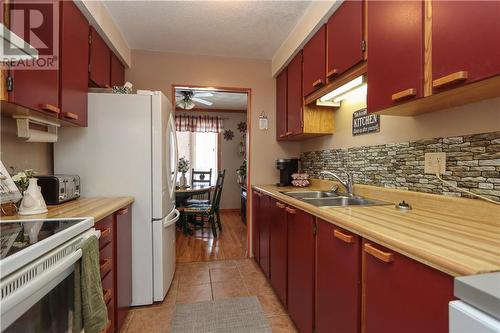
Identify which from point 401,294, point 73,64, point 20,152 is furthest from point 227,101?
point 401,294

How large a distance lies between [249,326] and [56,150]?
6.10 ft

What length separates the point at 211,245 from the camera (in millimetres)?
3605

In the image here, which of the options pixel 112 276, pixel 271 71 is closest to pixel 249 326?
pixel 112 276

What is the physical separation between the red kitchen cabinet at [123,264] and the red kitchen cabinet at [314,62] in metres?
1.73

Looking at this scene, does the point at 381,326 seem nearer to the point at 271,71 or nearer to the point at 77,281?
the point at 77,281

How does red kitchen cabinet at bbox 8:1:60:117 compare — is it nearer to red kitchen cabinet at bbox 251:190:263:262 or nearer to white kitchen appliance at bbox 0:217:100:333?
white kitchen appliance at bbox 0:217:100:333

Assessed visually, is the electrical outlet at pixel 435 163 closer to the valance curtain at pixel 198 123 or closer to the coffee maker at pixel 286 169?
the coffee maker at pixel 286 169

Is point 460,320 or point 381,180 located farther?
point 381,180

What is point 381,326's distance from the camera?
927mm

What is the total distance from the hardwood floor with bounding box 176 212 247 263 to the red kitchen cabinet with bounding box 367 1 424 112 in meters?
2.48

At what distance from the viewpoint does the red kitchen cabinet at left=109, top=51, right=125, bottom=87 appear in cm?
249

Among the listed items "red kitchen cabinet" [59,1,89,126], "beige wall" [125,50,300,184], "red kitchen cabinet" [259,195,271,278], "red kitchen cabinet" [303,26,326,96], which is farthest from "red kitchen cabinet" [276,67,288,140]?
"red kitchen cabinet" [59,1,89,126]

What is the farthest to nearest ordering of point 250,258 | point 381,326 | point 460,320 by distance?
point 250,258
point 381,326
point 460,320

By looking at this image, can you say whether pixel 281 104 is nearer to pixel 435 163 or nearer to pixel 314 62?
pixel 314 62
